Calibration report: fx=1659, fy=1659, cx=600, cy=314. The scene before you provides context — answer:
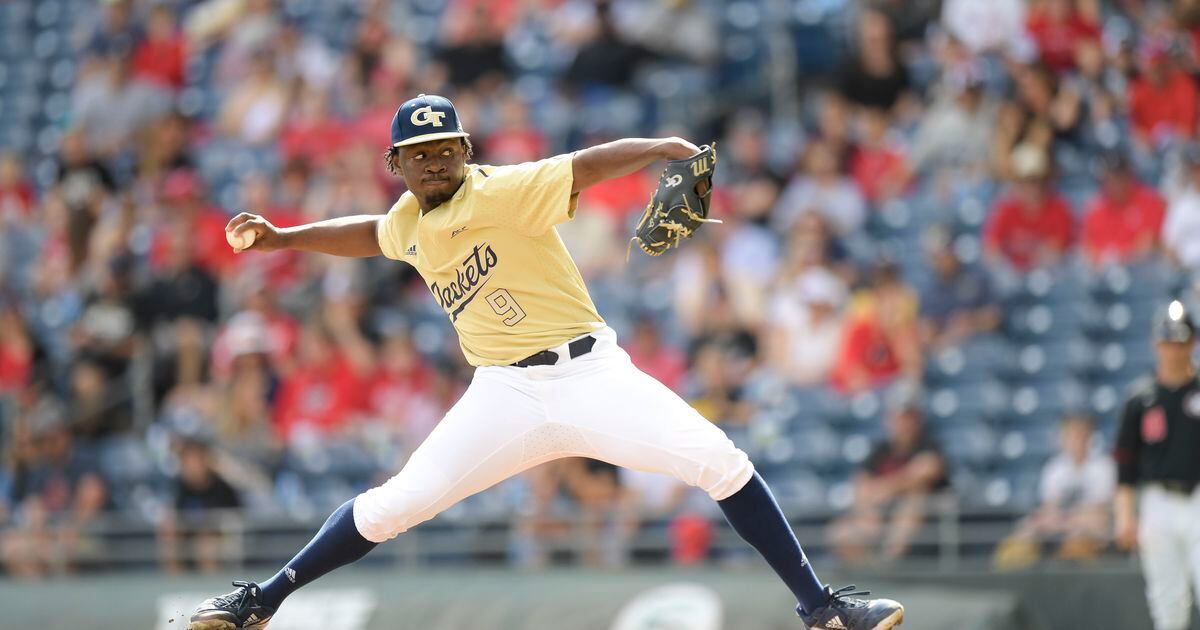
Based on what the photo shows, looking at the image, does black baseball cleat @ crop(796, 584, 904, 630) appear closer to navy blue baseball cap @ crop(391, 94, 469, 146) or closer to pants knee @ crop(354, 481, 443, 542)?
pants knee @ crop(354, 481, 443, 542)

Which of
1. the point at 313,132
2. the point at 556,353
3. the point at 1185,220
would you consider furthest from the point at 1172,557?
the point at 313,132

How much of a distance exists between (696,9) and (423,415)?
4503mm

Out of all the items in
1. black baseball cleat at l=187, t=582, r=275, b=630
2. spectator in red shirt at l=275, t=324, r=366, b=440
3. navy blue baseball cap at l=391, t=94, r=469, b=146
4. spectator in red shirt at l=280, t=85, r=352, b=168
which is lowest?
black baseball cleat at l=187, t=582, r=275, b=630

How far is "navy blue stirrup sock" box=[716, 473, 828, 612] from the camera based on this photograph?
5.95 metres

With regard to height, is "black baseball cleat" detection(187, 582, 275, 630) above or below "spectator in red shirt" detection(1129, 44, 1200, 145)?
below

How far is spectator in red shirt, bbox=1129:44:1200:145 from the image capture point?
37.8 feet

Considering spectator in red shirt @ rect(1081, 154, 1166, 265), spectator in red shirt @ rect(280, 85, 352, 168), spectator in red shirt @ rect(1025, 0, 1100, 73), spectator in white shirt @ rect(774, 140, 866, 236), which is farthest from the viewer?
spectator in red shirt @ rect(280, 85, 352, 168)

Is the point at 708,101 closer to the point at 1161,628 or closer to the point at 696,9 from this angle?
the point at 696,9

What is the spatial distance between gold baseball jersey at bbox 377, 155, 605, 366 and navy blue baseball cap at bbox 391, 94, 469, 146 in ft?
0.71

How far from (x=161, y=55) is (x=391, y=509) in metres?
11.5

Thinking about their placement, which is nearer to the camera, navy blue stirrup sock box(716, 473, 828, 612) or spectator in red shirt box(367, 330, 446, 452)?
navy blue stirrup sock box(716, 473, 828, 612)

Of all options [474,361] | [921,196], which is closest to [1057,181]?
[921,196]

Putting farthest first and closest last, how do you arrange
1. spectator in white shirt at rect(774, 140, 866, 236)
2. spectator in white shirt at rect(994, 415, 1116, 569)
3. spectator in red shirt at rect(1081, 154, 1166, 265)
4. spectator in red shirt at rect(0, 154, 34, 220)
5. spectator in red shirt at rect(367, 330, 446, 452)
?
spectator in red shirt at rect(0, 154, 34, 220)
spectator in white shirt at rect(774, 140, 866, 236)
spectator in red shirt at rect(367, 330, 446, 452)
spectator in red shirt at rect(1081, 154, 1166, 265)
spectator in white shirt at rect(994, 415, 1116, 569)

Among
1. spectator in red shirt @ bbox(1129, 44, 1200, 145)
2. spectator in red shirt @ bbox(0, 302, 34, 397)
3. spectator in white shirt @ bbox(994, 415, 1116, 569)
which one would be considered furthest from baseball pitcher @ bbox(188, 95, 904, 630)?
spectator in red shirt @ bbox(0, 302, 34, 397)
